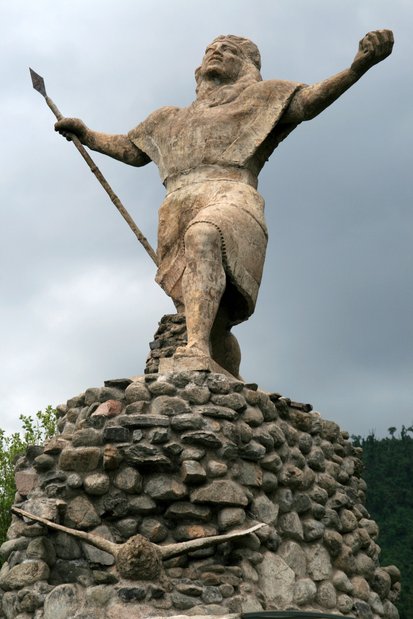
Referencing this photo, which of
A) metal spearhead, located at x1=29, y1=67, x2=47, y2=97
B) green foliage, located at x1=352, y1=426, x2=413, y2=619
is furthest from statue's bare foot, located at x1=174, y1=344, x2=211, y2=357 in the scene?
green foliage, located at x1=352, y1=426, x2=413, y2=619

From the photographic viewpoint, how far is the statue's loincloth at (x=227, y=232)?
280 inches

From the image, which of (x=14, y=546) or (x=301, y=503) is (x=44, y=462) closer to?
(x=14, y=546)

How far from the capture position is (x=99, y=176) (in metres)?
8.24

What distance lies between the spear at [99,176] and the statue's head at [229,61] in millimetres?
982

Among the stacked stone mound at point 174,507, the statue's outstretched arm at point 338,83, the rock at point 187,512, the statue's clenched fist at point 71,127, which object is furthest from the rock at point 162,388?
the statue's clenched fist at point 71,127

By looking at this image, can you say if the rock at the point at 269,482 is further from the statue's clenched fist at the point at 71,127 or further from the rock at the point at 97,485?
the statue's clenched fist at the point at 71,127

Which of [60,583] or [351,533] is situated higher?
[351,533]

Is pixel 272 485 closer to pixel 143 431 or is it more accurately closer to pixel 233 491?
pixel 233 491

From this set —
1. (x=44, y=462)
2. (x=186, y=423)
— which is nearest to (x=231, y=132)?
(x=186, y=423)

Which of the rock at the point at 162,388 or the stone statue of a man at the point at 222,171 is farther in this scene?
the stone statue of a man at the point at 222,171

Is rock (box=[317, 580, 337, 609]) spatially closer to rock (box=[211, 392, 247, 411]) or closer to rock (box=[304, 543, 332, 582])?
rock (box=[304, 543, 332, 582])

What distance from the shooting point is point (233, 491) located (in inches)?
245

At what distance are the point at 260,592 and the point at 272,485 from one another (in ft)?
2.28

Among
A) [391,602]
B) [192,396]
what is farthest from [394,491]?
[192,396]
